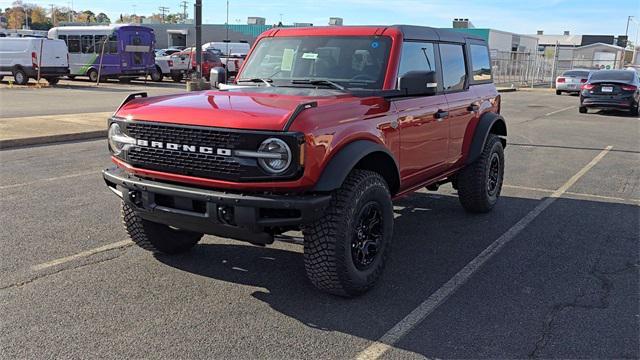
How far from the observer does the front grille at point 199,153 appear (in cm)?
360

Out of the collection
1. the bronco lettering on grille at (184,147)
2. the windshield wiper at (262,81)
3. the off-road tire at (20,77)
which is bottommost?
the off-road tire at (20,77)

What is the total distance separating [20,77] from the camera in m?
25.1

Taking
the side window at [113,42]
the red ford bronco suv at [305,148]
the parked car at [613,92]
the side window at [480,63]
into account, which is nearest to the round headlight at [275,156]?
the red ford bronco suv at [305,148]

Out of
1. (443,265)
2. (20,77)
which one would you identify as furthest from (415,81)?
(20,77)

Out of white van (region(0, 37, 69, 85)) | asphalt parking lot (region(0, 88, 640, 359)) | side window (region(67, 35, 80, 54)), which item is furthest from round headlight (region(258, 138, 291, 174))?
side window (region(67, 35, 80, 54))

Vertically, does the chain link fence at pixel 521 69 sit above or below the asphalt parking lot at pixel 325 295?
above

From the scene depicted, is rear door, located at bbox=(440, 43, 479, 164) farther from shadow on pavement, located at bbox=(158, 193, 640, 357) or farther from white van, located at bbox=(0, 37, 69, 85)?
white van, located at bbox=(0, 37, 69, 85)

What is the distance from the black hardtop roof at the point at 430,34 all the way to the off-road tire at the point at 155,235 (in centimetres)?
254

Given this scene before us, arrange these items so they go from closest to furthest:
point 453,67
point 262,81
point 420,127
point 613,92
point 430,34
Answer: point 420,127 < point 262,81 < point 430,34 < point 453,67 < point 613,92

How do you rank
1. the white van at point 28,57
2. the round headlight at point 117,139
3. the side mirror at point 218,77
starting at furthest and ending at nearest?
the white van at point 28,57 → the side mirror at point 218,77 → the round headlight at point 117,139

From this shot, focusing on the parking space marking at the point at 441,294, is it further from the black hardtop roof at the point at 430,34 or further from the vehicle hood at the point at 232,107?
the black hardtop roof at the point at 430,34

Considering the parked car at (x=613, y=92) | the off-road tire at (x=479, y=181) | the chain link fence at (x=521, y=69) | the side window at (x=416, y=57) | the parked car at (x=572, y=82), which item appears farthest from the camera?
the chain link fence at (x=521, y=69)

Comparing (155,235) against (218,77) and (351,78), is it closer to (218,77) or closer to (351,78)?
(218,77)

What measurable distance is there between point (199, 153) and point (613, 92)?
1884 centimetres
